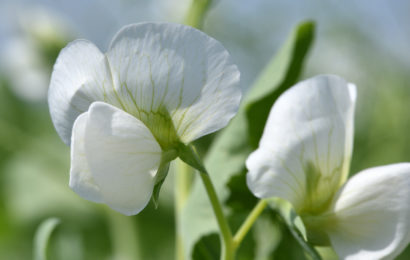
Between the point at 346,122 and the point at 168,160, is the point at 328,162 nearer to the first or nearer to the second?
the point at 346,122

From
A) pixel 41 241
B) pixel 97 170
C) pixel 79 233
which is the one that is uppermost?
pixel 97 170

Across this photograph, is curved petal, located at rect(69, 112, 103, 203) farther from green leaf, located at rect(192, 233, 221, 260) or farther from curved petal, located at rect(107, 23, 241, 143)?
green leaf, located at rect(192, 233, 221, 260)

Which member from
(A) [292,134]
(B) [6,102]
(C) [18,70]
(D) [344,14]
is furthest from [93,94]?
(B) [6,102]

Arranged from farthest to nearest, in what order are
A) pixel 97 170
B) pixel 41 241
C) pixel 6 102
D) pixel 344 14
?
1. pixel 6 102
2. pixel 344 14
3. pixel 41 241
4. pixel 97 170

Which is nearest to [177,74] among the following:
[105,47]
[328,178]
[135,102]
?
[135,102]

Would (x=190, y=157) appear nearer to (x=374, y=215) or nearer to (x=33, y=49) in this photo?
(x=374, y=215)

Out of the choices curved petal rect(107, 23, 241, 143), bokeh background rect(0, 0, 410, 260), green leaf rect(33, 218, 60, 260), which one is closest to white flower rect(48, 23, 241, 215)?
curved petal rect(107, 23, 241, 143)
